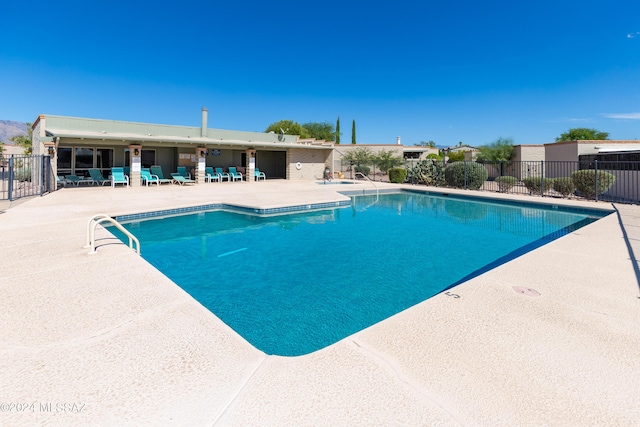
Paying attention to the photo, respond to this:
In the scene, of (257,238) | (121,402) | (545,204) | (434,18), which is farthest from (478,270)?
(434,18)

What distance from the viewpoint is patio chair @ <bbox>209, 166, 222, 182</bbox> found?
65.5 feet

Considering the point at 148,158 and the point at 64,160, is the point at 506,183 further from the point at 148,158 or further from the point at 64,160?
the point at 64,160

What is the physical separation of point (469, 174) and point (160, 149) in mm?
18354

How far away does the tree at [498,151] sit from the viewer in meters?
25.7

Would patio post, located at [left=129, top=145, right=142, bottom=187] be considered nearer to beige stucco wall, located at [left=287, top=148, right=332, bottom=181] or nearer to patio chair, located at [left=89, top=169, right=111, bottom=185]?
patio chair, located at [left=89, top=169, right=111, bottom=185]

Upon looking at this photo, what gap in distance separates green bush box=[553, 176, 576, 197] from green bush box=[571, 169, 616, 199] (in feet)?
0.49

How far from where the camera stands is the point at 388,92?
120 feet

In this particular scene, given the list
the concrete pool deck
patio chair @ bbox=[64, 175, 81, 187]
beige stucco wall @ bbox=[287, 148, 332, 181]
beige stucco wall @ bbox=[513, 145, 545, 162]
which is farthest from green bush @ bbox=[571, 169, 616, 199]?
patio chair @ bbox=[64, 175, 81, 187]

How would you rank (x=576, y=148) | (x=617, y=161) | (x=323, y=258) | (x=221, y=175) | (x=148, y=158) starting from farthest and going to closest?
(x=221, y=175) < (x=148, y=158) < (x=576, y=148) < (x=617, y=161) < (x=323, y=258)

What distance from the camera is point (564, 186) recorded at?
44.4 feet

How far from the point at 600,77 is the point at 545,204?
20.5 metres

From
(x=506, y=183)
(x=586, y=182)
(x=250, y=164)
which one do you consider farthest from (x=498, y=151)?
(x=250, y=164)

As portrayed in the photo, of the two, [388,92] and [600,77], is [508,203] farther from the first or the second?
[388,92]

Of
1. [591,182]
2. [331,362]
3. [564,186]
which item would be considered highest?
[591,182]
